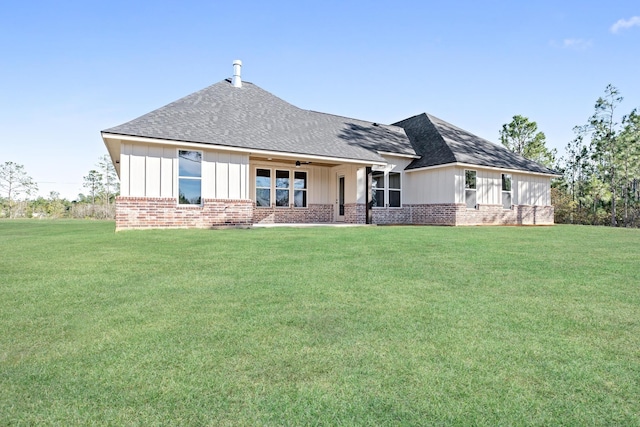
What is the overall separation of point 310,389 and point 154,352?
1.20 meters

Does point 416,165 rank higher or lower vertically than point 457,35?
lower

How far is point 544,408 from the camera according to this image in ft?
5.96

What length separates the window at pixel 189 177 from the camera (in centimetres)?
1191

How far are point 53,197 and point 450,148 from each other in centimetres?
3826

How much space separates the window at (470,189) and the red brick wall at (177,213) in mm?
10249

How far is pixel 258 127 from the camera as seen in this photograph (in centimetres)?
1439

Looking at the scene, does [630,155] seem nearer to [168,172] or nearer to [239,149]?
[239,149]

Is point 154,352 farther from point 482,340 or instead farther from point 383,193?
point 383,193

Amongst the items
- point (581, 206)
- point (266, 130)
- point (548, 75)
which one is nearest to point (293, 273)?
point (266, 130)

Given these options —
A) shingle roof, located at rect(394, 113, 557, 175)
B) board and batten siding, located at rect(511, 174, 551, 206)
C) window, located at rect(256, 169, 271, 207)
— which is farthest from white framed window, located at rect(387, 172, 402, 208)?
board and batten siding, located at rect(511, 174, 551, 206)

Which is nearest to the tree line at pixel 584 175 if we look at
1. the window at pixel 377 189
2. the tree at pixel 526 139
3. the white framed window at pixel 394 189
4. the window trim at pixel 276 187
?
the tree at pixel 526 139

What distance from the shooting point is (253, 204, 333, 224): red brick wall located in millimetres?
15789

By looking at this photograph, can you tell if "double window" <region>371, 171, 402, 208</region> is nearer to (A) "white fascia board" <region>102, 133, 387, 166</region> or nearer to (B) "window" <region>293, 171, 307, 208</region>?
(A) "white fascia board" <region>102, 133, 387, 166</region>

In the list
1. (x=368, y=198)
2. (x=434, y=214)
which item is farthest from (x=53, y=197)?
(x=434, y=214)
